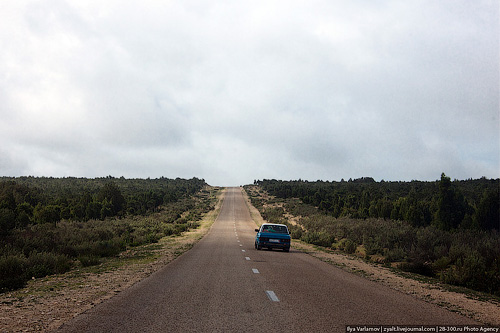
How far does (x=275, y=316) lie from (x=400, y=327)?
2.08m

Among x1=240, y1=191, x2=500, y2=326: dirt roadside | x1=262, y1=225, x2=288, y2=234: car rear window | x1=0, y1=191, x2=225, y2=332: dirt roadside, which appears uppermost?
x1=262, y1=225, x2=288, y2=234: car rear window

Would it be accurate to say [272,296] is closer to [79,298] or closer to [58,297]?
[79,298]

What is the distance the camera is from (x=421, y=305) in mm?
9203

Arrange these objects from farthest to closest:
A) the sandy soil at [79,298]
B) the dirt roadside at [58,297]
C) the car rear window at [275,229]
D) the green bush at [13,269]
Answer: the car rear window at [275,229] → the green bush at [13,269] → the sandy soil at [79,298] → the dirt roadside at [58,297]

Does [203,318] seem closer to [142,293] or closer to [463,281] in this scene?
[142,293]

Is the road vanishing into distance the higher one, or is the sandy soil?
the road vanishing into distance

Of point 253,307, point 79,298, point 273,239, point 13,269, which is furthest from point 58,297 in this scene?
point 273,239

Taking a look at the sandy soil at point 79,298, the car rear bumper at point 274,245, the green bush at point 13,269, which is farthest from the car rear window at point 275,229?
the green bush at point 13,269

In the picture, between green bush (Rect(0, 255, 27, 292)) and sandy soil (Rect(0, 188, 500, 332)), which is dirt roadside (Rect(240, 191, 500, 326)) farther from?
green bush (Rect(0, 255, 27, 292))

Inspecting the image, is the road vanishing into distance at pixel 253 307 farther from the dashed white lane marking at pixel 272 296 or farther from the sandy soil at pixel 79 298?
the sandy soil at pixel 79 298

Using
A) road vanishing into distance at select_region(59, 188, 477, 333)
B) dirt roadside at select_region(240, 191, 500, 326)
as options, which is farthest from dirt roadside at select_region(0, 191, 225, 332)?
dirt roadside at select_region(240, 191, 500, 326)

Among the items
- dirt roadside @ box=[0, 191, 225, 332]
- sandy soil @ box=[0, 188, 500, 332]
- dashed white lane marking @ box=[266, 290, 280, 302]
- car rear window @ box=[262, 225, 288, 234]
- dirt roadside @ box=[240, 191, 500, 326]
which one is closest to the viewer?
dirt roadside @ box=[0, 191, 225, 332]

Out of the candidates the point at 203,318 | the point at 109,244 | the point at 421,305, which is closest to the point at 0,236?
the point at 109,244

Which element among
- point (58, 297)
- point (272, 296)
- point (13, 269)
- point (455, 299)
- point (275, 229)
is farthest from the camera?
point (275, 229)
